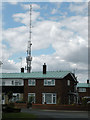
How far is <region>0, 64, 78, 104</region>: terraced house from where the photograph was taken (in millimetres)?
51844

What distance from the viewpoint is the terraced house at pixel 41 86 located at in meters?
51.8

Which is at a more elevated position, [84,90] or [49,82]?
[49,82]

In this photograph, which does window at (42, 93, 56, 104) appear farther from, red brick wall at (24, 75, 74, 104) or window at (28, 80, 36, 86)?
window at (28, 80, 36, 86)

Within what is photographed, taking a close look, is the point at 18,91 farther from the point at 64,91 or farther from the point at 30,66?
the point at 30,66

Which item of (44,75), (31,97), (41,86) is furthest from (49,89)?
(31,97)

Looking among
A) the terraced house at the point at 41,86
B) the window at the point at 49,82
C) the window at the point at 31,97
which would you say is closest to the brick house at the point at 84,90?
the terraced house at the point at 41,86

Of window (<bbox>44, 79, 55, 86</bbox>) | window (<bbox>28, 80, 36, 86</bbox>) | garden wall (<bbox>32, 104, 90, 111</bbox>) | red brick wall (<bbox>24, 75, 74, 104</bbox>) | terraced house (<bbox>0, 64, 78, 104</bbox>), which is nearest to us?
garden wall (<bbox>32, 104, 90, 111</bbox>)

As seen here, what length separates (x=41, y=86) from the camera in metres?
52.6

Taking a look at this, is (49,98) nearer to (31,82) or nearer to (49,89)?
(49,89)

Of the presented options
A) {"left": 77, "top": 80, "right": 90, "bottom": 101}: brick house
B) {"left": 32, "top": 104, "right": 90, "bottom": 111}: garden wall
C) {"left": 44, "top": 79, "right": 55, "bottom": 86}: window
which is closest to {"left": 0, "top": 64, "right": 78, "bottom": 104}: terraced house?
{"left": 44, "top": 79, "right": 55, "bottom": 86}: window

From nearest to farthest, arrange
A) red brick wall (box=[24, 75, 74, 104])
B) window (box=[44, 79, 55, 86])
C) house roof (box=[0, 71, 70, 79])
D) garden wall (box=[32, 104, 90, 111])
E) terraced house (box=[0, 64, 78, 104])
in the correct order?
garden wall (box=[32, 104, 90, 111]) < red brick wall (box=[24, 75, 74, 104]) < terraced house (box=[0, 64, 78, 104]) < window (box=[44, 79, 55, 86]) < house roof (box=[0, 71, 70, 79])

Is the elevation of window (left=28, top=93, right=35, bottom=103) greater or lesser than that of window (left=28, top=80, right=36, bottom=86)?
lesser

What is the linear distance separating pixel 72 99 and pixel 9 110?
29186 millimetres

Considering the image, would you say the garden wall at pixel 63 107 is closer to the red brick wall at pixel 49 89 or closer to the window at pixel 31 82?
the red brick wall at pixel 49 89
